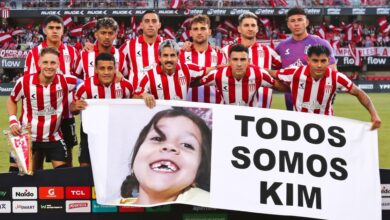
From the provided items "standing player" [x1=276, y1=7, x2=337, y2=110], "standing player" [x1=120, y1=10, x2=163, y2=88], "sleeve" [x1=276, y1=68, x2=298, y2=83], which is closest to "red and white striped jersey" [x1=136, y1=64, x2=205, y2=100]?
"sleeve" [x1=276, y1=68, x2=298, y2=83]

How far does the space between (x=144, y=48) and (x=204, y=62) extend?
2.26 feet

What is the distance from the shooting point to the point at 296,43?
7.64 meters

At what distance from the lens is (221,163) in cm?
551

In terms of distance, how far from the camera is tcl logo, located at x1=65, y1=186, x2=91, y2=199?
5676mm

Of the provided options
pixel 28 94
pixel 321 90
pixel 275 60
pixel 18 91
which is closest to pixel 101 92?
pixel 28 94

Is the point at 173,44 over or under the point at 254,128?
over

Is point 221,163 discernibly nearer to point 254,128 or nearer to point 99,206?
point 254,128

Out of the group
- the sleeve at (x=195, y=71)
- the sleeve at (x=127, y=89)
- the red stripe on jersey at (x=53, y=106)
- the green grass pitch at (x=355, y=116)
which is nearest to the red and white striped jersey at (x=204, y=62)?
the sleeve at (x=195, y=71)

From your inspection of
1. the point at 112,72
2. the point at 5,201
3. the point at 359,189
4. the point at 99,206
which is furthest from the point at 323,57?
the point at 5,201

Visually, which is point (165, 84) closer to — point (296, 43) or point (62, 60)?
point (62, 60)

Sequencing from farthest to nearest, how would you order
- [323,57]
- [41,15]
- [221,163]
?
[41,15] → [323,57] → [221,163]

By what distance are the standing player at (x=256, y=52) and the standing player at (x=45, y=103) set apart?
5.76 ft

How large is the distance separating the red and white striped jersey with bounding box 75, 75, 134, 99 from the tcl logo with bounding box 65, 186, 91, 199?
3.07 ft

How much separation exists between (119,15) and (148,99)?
99.6 ft
